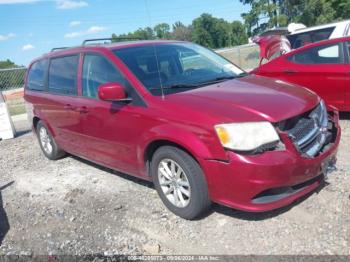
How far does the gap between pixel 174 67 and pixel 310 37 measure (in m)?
5.80

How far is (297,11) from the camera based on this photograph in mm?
39250

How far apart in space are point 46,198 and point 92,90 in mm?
1579

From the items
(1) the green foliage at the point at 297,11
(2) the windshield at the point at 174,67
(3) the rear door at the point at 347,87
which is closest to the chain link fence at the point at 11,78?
(2) the windshield at the point at 174,67

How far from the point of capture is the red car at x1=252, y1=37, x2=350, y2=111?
22.0ft

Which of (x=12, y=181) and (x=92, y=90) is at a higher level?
(x=92, y=90)

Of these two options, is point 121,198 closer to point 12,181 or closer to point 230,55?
point 12,181

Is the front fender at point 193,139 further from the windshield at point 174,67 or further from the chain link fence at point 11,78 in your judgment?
the chain link fence at point 11,78

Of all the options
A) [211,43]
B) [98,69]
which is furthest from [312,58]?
[211,43]

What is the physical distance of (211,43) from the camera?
89875 millimetres

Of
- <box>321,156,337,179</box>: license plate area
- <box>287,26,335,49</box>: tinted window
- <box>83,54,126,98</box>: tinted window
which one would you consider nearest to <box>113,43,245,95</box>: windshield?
<box>83,54,126,98</box>: tinted window

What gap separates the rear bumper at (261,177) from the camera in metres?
3.48

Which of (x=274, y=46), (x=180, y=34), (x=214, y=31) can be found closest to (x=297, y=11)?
(x=180, y=34)

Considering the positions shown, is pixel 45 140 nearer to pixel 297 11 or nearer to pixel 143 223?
pixel 143 223

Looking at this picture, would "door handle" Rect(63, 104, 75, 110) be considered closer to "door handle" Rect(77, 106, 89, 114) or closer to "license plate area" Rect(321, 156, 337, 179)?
"door handle" Rect(77, 106, 89, 114)
